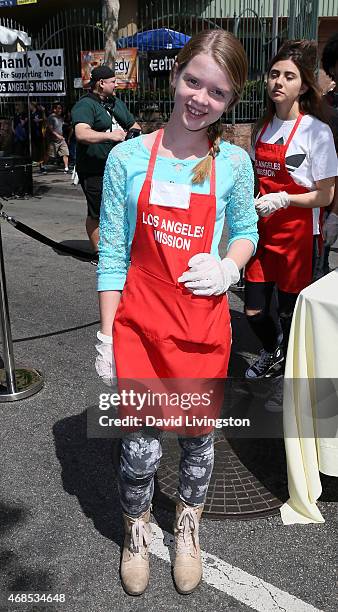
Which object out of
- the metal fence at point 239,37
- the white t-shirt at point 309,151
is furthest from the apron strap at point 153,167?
the metal fence at point 239,37

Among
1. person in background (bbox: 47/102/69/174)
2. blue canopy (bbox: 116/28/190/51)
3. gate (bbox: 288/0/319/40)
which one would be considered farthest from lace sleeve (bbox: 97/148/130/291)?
person in background (bbox: 47/102/69/174)

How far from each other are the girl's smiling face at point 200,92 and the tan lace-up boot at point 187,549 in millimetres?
1384

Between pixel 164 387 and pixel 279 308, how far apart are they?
157 cm

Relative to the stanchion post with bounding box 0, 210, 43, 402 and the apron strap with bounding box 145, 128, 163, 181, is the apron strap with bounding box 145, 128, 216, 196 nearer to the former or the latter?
the apron strap with bounding box 145, 128, 163, 181

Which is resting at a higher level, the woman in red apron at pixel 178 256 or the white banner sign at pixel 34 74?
the white banner sign at pixel 34 74

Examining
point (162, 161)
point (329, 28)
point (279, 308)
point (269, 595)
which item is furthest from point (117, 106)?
point (329, 28)

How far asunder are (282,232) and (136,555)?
1.85 m

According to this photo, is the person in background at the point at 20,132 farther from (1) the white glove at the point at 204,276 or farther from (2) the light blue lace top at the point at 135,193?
(1) the white glove at the point at 204,276

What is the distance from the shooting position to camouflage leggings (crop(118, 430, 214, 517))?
2.20 meters

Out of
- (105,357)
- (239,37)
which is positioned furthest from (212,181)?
(239,37)

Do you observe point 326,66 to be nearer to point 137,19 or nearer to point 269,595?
point 269,595

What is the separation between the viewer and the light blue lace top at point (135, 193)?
2.06 m

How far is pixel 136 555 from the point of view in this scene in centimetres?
234

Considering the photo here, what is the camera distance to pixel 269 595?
89.4 inches
